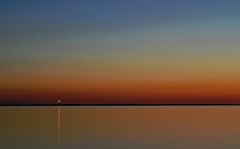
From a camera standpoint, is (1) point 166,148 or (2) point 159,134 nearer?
(1) point 166,148

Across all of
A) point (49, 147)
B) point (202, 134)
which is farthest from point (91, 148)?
point (202, 134)

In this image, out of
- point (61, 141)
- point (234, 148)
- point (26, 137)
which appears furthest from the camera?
point (26, 137)

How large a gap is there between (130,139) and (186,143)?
15.5 ft

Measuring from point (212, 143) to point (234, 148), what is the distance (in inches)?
111

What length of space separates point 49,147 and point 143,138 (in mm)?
Answer: 7882

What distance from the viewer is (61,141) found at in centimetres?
3072

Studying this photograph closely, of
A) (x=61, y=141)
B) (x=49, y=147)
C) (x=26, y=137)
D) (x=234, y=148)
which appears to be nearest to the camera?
(x=234, y=148)

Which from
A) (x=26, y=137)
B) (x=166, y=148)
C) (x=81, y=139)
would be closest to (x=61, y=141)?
(x=81, y=139)

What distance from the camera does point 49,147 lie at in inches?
1091

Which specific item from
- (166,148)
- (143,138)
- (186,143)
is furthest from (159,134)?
(166,148)

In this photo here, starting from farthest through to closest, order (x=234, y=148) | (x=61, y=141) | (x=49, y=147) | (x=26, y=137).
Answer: (x=26, y=137), (x=61, y=141), (x=49, y=147), (x=234, y=148)

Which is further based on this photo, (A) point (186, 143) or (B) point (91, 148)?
(A) point (186, 143)

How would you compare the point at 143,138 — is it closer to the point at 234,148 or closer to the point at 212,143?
the point at 212,143

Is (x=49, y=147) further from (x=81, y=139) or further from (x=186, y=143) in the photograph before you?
(x=186, y=143)
